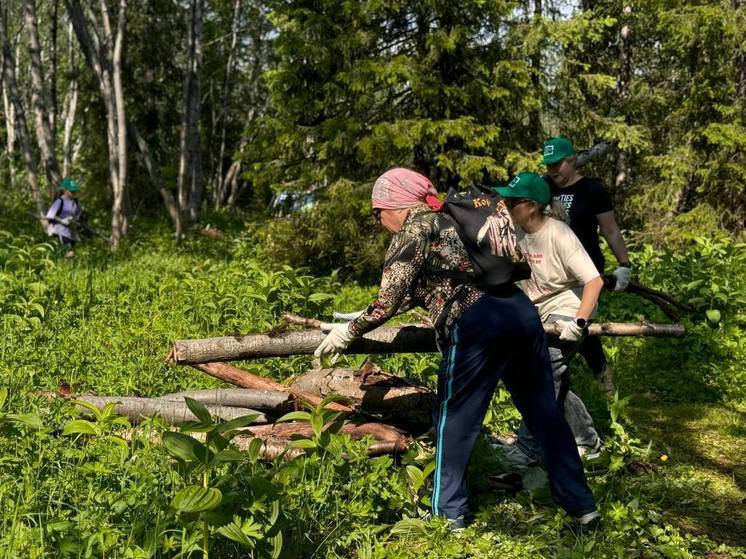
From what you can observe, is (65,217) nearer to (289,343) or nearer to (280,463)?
(289,343)

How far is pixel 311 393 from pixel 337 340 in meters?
1.20

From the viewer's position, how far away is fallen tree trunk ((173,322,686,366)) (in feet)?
16.5

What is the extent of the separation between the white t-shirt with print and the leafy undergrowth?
976 mm

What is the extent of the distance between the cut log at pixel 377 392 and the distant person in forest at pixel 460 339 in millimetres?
1070

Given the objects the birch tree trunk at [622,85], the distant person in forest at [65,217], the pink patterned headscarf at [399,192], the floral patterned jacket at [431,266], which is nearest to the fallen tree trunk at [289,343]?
the floral patterned jacket at [431,266]

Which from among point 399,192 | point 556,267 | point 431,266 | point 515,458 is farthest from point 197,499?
point 556,267

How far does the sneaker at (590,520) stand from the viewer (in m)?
4.17

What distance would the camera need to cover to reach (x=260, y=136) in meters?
14.0

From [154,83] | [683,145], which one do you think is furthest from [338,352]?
[154,83]

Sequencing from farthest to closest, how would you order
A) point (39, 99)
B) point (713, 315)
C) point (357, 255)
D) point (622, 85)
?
point (622, 85), point (39, 99), point (357, 255), point (713, 315)

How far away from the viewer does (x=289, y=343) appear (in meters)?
5.11

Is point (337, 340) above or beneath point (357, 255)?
above

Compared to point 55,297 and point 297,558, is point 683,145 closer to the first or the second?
point 55,297

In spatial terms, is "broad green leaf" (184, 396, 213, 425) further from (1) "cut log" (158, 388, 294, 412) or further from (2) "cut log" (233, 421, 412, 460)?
(1) "cut log" (158, 388, 294, 412)
